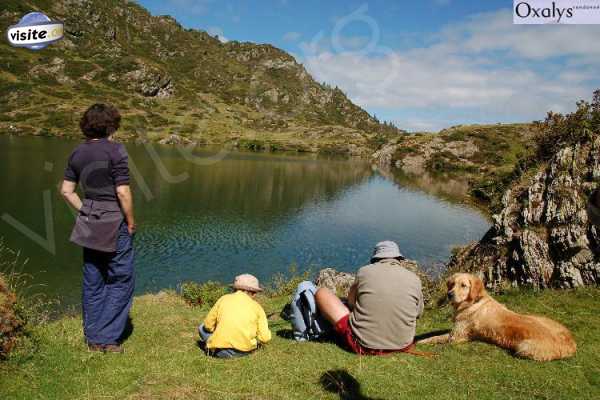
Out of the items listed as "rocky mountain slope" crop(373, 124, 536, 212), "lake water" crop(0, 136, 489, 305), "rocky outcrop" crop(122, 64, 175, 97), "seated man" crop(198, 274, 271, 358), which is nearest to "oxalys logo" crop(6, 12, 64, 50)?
"seated man" crop(198, 274, 271, 358)

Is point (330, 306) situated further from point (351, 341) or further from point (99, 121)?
point (99, 121)

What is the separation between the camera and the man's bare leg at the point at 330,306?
23.7 ft

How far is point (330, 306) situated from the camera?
7.32m

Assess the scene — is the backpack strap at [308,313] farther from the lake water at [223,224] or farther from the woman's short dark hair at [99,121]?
the lake water at [223,224]

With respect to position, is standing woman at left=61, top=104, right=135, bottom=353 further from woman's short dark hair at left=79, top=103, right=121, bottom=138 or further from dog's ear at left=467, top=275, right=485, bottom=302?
dog's ear at left=467, top=275, right=485, bottom=302

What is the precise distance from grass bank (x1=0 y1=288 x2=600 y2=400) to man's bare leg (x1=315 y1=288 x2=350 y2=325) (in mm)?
559

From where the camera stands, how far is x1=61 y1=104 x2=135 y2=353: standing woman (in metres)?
6.50

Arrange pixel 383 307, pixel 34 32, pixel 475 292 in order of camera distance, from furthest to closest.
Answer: pixel 34 32
pixel 475 292
pixel 383 307

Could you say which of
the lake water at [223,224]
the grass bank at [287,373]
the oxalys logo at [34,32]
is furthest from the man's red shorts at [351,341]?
the lake water at [223,224]

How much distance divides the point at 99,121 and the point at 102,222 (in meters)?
1.65

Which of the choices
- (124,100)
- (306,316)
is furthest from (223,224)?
(124,100)

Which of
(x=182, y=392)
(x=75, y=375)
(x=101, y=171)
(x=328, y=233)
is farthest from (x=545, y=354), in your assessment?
(x=328, y=233)

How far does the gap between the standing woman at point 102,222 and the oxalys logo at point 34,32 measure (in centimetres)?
622

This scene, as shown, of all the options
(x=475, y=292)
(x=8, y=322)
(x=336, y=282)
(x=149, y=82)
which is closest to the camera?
(x=8, y=322)
